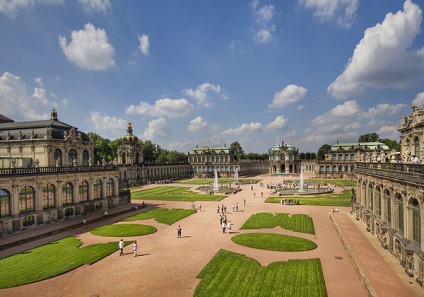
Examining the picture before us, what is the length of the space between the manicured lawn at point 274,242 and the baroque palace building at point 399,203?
742cm

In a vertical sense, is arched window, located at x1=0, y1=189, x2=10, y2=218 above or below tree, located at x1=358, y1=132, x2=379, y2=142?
below

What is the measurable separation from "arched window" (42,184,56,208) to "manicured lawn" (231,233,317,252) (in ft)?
87.3

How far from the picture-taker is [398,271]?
22.1m

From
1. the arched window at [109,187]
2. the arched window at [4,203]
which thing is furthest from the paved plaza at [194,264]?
the arched window at [109,187]

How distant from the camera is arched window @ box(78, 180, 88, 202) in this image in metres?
45.8

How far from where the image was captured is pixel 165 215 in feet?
147

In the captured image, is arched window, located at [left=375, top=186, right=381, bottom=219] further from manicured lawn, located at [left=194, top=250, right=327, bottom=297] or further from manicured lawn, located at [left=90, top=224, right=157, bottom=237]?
manicured lawn, located at [left=90, top=224, right=157, bottom=237]

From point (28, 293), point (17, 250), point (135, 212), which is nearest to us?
point (28, 293)

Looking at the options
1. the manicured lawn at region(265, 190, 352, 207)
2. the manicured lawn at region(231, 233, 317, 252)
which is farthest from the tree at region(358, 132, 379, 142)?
the manicured lawn at region(231, 233, 317, 252)

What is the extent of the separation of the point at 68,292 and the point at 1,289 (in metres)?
5.10

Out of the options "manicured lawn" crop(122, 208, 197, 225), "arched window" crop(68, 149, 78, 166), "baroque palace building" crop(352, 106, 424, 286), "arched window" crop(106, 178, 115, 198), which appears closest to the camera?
"baroque palace building" crop(352, 106, 424, 286)

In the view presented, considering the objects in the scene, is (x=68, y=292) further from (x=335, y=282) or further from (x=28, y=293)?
(x=335, y=282)

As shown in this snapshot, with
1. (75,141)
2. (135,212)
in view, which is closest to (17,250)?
(135,212)

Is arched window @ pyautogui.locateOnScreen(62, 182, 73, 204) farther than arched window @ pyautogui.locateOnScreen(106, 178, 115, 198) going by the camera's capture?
No
